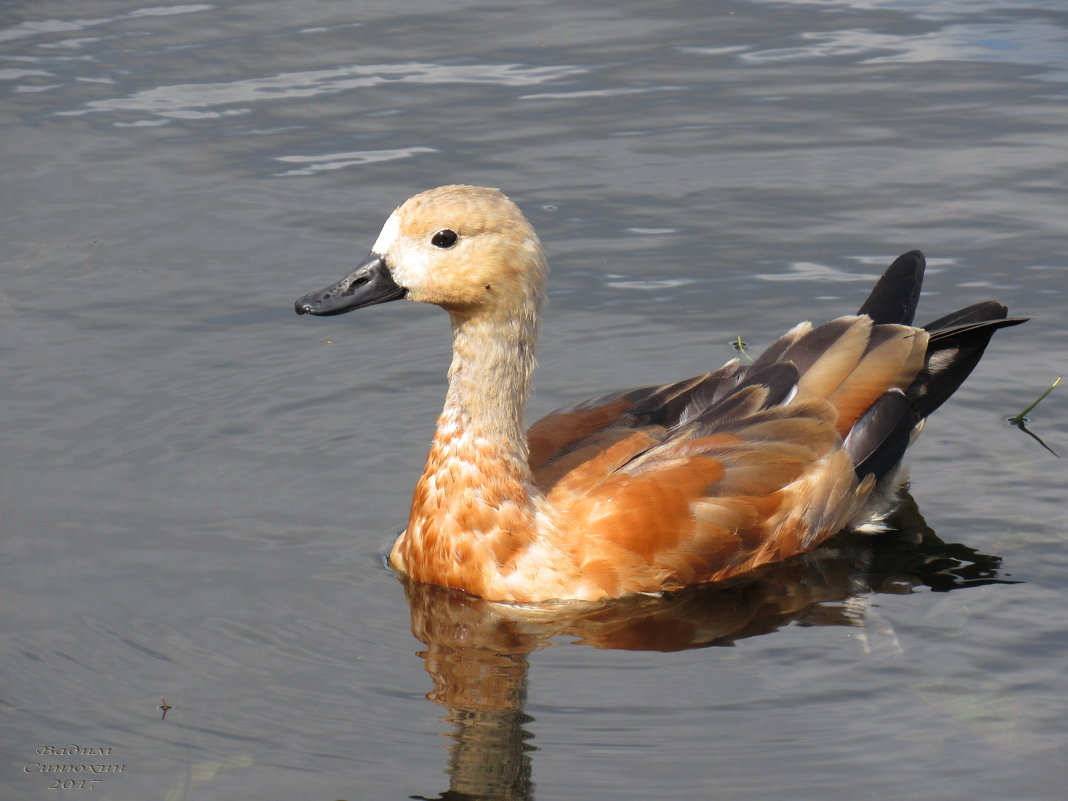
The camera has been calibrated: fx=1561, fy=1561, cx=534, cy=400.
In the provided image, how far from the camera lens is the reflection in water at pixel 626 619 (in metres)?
5.98

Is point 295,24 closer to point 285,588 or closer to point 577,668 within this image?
point 285,588

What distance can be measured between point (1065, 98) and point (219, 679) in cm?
868

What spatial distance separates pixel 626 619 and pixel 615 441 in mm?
1016

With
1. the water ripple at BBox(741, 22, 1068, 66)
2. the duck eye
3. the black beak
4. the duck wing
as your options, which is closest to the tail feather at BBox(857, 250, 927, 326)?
the duck wing

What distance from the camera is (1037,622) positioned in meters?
6.75

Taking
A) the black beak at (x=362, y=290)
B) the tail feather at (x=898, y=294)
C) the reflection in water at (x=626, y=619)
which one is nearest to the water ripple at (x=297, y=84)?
the tail feather at (x=898, y=294)

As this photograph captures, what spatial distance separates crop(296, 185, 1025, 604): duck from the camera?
6.86 metres

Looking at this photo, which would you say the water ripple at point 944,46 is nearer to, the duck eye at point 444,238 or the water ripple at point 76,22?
the water ripple at point 76,22

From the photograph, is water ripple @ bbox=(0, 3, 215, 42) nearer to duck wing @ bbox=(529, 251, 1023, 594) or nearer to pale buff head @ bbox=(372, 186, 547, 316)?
duck wing @ bbox=(529, 251, 1023, 594)

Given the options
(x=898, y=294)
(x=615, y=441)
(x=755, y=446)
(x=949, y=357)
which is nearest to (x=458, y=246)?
(x=615, y=441)

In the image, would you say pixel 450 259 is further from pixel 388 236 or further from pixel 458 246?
pixel 388 236

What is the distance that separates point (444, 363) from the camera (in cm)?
936

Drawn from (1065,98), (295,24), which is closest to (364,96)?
(295,24)

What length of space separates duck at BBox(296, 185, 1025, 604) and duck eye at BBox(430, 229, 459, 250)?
0.01 metres
